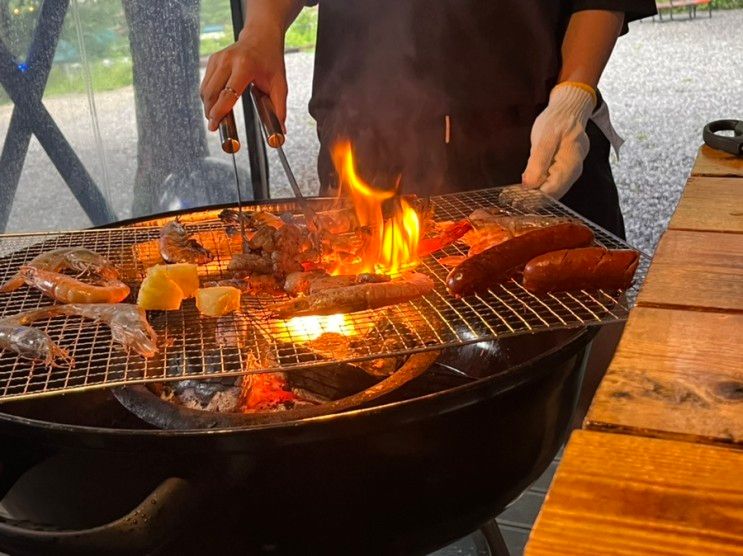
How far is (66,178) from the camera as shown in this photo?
15.5 ft

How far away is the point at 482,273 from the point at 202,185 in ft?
11.3

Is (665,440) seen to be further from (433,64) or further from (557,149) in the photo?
(433,64)

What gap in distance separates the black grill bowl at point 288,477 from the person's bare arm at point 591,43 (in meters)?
1.23

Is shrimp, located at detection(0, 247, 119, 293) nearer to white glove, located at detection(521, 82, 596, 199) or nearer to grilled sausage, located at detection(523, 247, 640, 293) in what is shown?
grilled sausage, located at detection(523, 247, 640, 293)

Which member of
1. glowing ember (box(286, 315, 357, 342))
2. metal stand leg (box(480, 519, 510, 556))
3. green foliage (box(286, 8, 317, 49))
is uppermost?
green foliage (box(286, 8, 317, 49))

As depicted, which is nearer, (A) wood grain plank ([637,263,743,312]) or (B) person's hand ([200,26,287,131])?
(A) wood grain plank ([637,263,743,312])

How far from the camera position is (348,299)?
1866 mm

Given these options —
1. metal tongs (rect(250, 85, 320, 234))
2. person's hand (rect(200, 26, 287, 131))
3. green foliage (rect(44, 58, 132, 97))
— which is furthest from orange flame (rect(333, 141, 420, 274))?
green foliage (rect(44, 58, 132, 97))

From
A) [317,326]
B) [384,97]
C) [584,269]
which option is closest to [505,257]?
[584,269]

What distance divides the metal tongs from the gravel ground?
262 cm

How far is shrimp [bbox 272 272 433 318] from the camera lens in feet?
6.12

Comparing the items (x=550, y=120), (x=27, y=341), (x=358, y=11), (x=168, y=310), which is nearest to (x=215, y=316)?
(x=168, y=310)

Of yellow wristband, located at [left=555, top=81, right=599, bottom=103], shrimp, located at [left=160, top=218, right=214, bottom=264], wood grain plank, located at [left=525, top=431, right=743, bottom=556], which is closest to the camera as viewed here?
wood grain plank, located at [left=525, top=431, right=743, bottom=556]

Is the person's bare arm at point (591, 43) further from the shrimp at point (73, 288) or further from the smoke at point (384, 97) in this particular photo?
the shrimp at point (73, 288)
